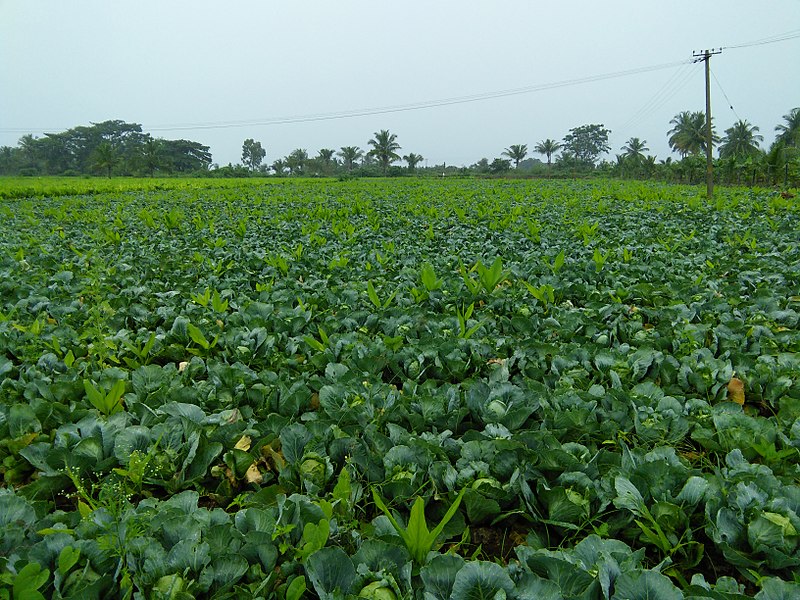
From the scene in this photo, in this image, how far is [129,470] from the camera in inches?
→ 68.4

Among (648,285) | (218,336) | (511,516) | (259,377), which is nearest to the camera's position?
(511,516)

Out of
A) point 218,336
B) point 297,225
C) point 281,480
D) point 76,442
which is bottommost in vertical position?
point 281,480

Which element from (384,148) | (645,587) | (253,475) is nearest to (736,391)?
(645,587)

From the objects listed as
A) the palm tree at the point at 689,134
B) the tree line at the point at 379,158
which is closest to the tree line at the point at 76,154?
the tree line at the point at 379,158

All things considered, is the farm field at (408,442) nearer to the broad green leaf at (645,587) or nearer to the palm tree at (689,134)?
the broad green leaf at (645,587)

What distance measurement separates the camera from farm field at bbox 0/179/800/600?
131 centimetres

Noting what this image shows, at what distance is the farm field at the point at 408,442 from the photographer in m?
1.31

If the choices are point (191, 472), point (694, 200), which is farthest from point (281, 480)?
point (694, 200)

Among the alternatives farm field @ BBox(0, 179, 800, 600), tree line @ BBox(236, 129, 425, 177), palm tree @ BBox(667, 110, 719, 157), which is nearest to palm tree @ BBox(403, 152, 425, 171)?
tree line @ BBox(236, 129, 425, 177)

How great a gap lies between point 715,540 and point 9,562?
6.71 ft

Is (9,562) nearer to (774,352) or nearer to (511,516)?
(511,516)

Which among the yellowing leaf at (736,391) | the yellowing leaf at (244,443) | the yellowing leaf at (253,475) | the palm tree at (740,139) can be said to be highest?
the palm tree at (740,139)

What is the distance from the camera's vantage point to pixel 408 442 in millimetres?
1863

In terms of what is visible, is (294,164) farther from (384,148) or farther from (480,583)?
(480,583)
